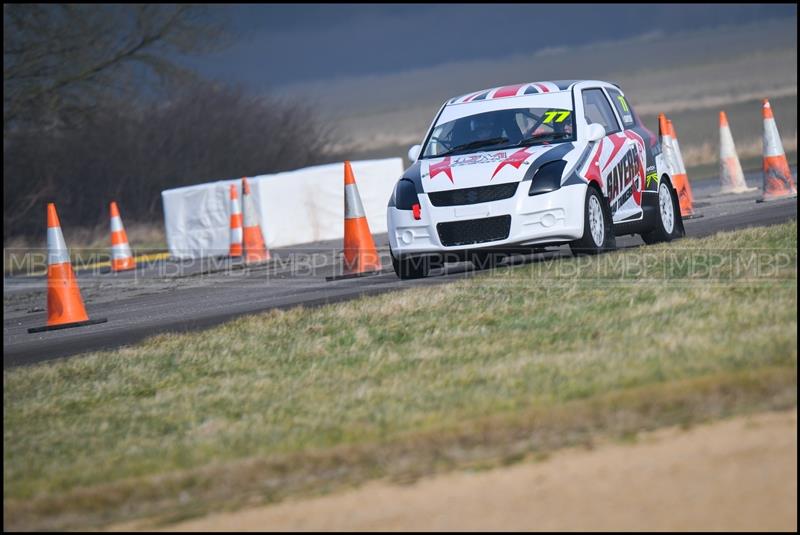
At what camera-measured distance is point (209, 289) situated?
14914mm

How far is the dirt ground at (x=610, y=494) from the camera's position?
5.02 meters

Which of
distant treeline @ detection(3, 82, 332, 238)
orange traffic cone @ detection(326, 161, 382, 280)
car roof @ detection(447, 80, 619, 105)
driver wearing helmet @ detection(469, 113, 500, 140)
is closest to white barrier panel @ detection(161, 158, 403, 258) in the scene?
orange traffic cone @ detection(326, 161, 382, 280)

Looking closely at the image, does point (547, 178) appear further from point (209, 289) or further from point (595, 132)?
point (209, 289)

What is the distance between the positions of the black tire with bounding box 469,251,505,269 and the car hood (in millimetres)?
637

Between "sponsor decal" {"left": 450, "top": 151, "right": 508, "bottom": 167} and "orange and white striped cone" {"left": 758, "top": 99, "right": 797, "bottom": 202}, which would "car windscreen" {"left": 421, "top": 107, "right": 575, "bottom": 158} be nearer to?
"sponsor decal" {"left": 450, "top": 151, "right": 508, "bottom": 167}

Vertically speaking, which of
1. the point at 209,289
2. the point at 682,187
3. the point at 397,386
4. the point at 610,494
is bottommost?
the point at 610,494

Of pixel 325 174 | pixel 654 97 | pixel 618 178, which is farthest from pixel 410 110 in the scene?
pixel 618 178

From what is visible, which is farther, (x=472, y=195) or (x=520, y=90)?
(x=520, y=90)

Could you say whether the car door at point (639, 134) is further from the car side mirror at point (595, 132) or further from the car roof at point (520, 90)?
the car side mirror at point (595, 132)

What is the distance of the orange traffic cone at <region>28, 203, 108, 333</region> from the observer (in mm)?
12609

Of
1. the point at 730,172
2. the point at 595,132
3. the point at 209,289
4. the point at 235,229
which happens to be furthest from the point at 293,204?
the point at 595,132

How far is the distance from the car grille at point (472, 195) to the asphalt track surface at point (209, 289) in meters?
0.72

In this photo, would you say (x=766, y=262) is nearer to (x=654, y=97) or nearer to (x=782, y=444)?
(x=782, y=444)

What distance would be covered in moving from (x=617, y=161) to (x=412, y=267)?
6.87 feet
